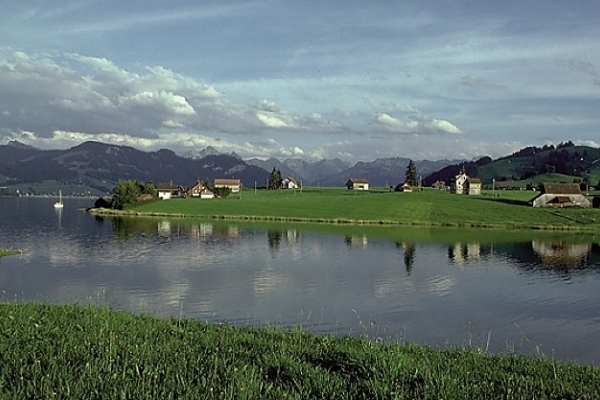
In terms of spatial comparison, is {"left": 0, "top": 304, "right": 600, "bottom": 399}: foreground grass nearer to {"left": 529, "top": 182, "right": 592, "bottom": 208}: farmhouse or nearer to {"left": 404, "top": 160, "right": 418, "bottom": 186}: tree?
{"left": 529, "top": 182, "right": 592, "bottom": 208}: farmhouse

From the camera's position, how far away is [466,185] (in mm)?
174000

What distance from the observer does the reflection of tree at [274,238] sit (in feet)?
212

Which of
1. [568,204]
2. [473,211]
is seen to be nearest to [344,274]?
[473,211]

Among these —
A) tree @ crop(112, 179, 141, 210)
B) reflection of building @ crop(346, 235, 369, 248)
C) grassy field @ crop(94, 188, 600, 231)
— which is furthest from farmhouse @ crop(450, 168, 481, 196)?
reflection of building @ crop(346, 235, 369, 248)

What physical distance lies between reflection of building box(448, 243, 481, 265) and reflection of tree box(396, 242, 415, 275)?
155 inches

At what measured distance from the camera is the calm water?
25375 mm

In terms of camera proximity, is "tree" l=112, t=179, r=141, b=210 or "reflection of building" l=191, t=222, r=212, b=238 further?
"tree" l=112, t=179, r=141, b=210

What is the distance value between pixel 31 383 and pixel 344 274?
3655cm

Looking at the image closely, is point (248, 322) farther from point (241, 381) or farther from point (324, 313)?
point (241, 381)

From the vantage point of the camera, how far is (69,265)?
44.1m

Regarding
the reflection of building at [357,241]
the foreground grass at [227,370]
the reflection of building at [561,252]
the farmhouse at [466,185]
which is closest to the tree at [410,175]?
the farmhouse at [466,185]

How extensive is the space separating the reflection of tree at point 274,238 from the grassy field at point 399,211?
25.8m

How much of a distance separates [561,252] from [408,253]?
61.1 feet

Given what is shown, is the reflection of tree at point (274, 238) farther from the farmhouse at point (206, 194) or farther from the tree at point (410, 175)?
the tree at point (410, 175)
